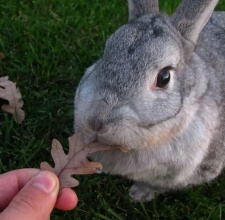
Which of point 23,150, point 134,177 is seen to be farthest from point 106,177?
point 23,150

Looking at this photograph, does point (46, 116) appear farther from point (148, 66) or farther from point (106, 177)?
point (148, 66)

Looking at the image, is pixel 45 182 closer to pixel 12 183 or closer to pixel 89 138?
pixel 12 183

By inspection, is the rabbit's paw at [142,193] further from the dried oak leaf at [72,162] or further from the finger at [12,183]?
the finger at [12,183]

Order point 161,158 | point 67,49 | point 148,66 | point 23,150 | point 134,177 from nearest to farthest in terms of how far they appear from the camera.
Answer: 1. point 148,66
2. point 161,158
3. point 134,177
4. point 23,150
5. point 67,49

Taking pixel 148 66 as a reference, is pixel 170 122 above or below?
below

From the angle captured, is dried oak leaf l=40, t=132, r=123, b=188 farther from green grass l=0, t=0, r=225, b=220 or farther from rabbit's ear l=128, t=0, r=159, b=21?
rabbit's ear l=128, t=0, r=159, b=21

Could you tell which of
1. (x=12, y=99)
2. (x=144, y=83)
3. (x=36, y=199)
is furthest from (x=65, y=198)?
(x=12, y=99)
